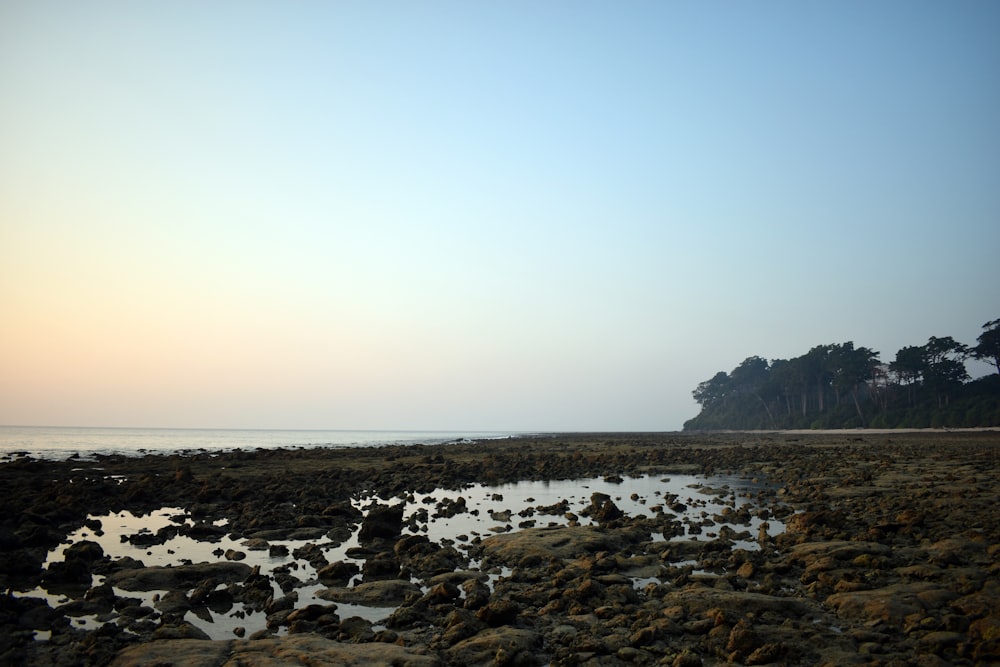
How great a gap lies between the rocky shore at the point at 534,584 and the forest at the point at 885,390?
95.3m

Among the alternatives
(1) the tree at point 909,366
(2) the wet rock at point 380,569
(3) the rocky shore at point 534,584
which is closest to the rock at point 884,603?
(3) the rocky shore at point 534,584

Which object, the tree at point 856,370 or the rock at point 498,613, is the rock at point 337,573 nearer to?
the rock at point 498,613

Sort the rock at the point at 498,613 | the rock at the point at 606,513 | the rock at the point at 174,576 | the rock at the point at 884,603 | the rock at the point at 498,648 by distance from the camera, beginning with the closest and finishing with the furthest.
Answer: the rock at the point at 498,648, the rock at the point at 884,603, the rock at the point at 498,613, the rock at the point at 174,576, the rock at the point at 606,513

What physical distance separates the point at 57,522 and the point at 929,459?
49.3m

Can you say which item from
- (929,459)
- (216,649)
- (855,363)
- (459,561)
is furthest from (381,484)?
(855,363)

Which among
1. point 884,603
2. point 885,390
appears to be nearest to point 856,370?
point 885,390

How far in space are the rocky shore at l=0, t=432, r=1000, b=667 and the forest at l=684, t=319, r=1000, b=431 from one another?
95331 millimetres

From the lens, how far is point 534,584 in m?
13.2

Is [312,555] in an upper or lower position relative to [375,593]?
lower

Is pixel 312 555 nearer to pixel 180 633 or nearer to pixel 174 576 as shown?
pixel 174 576

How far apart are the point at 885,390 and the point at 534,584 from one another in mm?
133016

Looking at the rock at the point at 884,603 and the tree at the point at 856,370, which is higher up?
the tree at the point at 856,370

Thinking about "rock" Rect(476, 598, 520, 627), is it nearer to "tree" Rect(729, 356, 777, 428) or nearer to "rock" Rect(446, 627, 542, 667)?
"rock" Rect(446, 627, 542, 667)

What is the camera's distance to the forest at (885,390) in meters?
99.8
